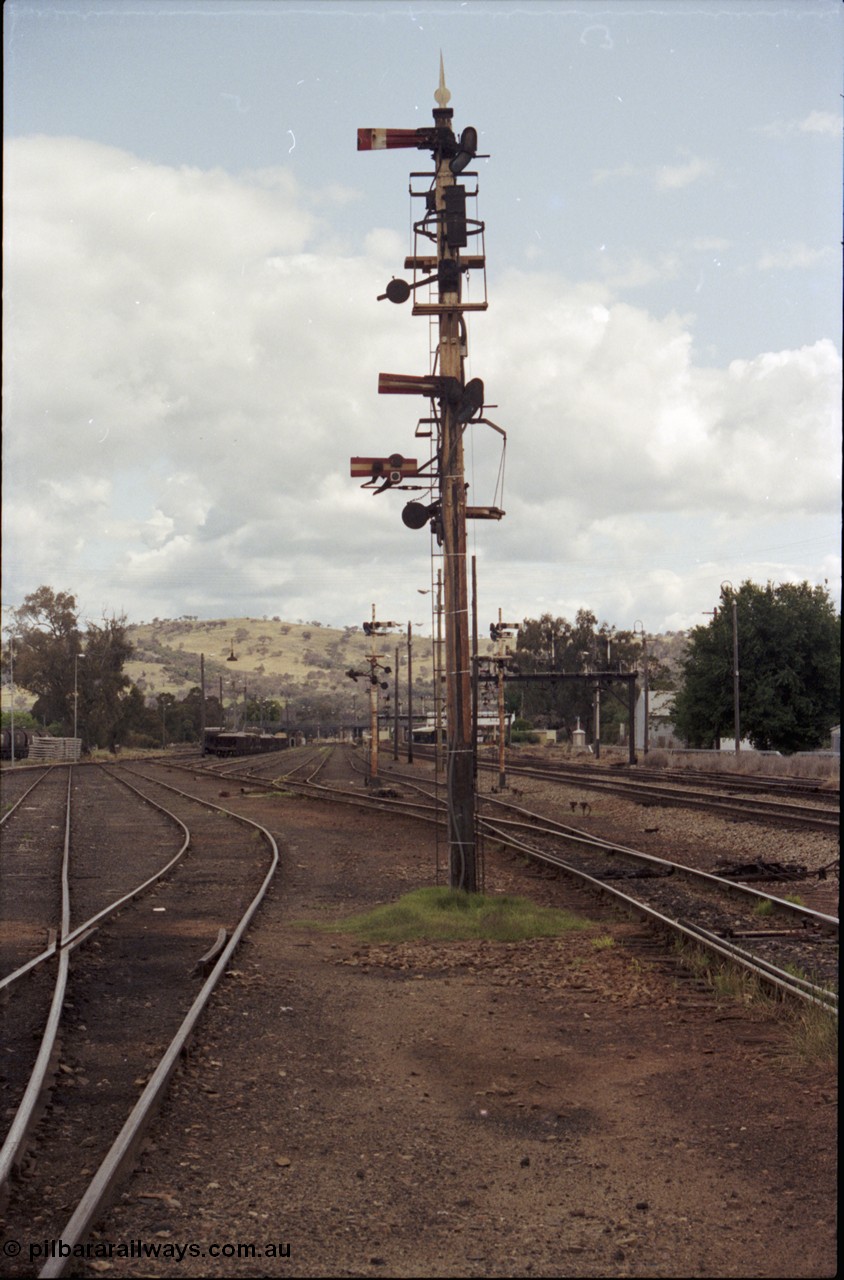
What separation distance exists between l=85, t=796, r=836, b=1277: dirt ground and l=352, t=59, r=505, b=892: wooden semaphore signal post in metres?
2.98

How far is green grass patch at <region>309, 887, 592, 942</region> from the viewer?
11961mm

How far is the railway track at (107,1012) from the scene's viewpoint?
543 centimetres

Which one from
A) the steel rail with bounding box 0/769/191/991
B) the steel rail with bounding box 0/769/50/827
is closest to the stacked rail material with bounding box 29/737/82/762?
the steel rail with bounding box 0/769/50/827

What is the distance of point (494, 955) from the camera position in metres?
11.1

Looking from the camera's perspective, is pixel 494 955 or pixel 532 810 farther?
pixel 532 810

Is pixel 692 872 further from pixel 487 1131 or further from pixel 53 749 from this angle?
pixel 53 749

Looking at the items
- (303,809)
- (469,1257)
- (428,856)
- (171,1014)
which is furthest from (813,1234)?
(303,809)

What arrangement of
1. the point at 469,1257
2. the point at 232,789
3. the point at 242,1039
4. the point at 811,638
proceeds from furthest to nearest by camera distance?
the point at 811,638
the point at 232,789
the point at 242,1039
the point at 469,1257

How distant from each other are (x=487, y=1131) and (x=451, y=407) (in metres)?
8.89

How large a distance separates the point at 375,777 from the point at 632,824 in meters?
15.6

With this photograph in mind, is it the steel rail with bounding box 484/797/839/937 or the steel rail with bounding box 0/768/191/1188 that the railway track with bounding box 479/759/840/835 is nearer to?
the steel rail with bounding box 484/797/839/937

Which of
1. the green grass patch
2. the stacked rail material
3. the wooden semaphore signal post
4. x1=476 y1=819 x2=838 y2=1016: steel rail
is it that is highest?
the wooden semaphore signal post

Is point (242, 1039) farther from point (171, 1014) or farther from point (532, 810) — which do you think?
point (532, 810)

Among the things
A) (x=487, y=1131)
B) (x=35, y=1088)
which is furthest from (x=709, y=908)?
(x=35, y=1088)
